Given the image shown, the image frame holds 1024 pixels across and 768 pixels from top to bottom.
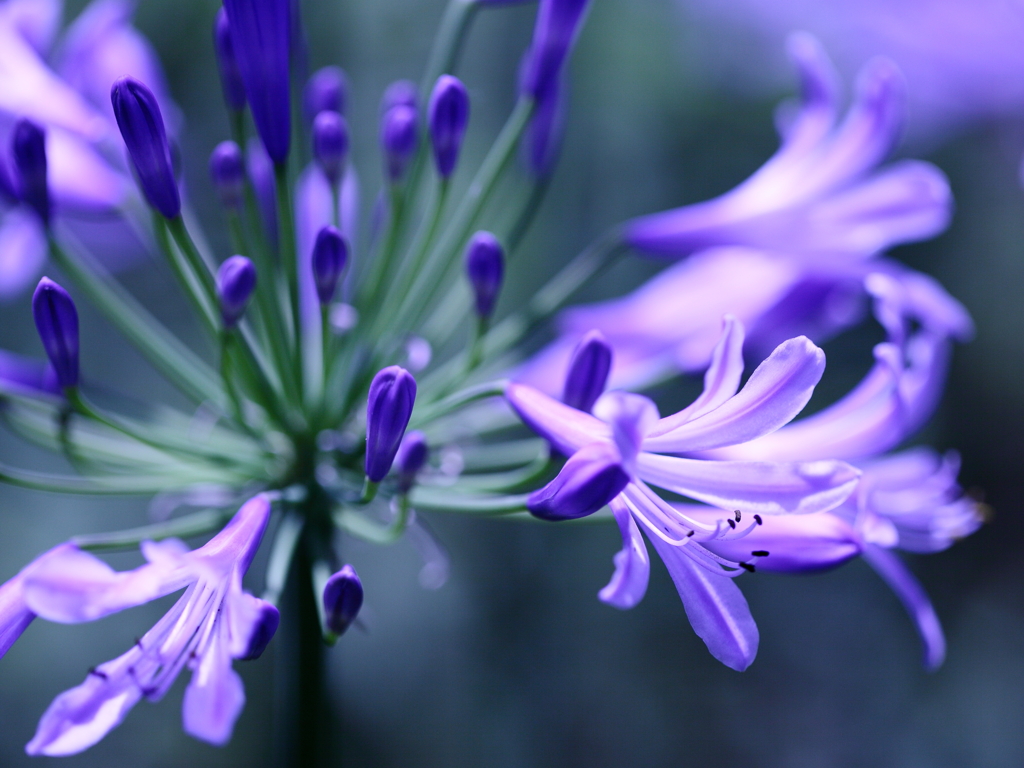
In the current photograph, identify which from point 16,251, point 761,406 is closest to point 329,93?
point 16,251

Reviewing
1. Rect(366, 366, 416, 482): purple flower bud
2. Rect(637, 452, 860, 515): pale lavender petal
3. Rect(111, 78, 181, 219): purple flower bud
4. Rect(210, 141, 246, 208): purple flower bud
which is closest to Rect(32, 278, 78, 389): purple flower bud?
Rect(111, 78, 181, 219): purple flower bud

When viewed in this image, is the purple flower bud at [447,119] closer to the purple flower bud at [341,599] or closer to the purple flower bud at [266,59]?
the purple flower bud at [266,59]

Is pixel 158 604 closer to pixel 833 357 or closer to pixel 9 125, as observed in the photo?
pixel 9 125

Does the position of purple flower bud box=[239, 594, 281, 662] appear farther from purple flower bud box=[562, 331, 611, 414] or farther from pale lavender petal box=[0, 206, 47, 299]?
pale lavender petal box=[0, 206, 47, 299]

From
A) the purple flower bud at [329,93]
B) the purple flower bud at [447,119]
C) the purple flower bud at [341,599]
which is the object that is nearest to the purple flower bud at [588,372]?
the purple flower bud at [341,599]

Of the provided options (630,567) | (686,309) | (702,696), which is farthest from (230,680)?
(702,696)
